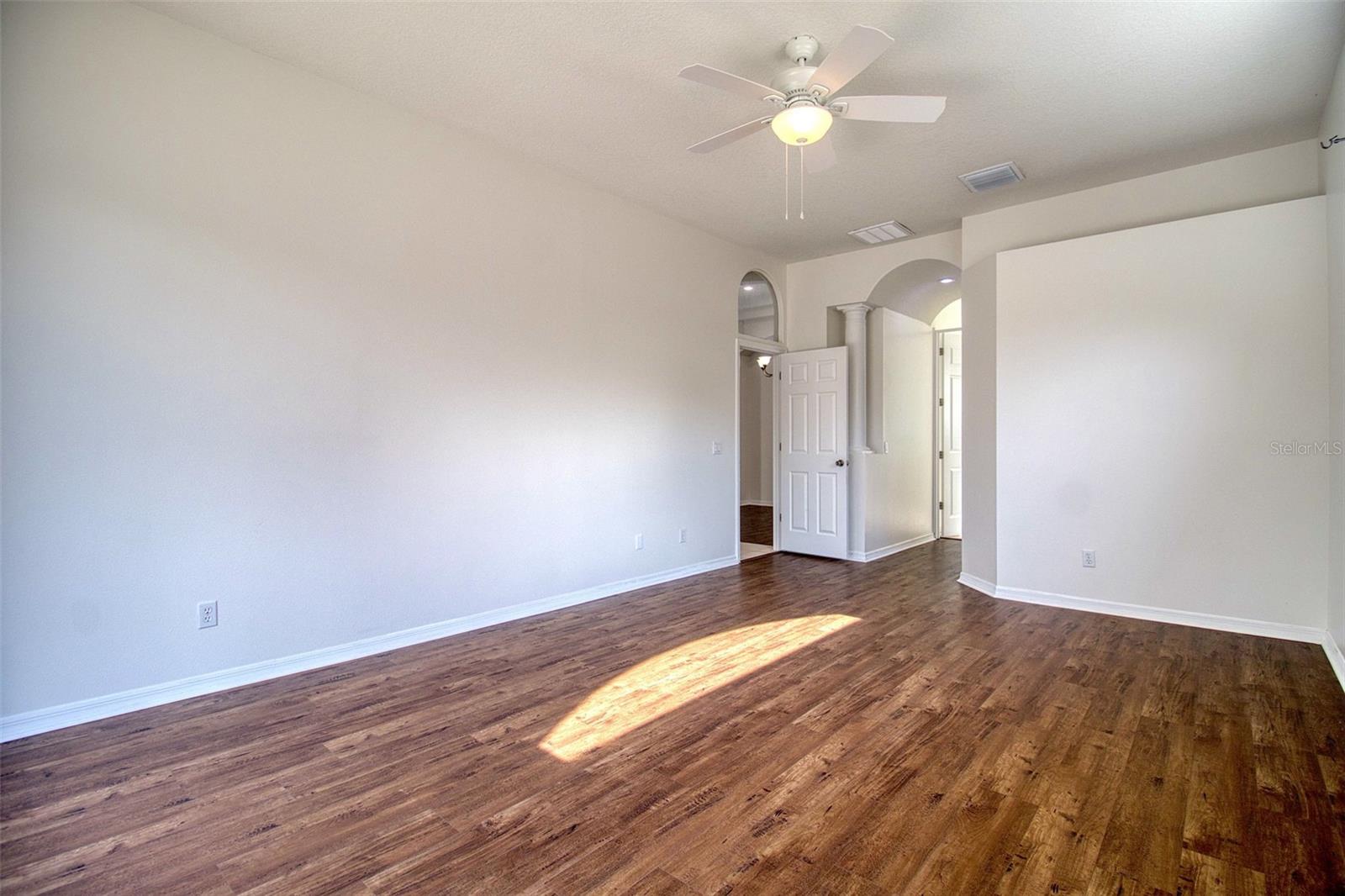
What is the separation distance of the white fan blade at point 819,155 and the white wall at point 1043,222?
2.09 metres

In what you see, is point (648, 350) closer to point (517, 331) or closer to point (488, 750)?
point (517, 331)

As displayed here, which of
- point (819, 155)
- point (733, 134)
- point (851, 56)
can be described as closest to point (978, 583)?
point (819, 155)

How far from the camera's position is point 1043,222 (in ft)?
15.3

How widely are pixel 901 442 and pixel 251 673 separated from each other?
232 inches

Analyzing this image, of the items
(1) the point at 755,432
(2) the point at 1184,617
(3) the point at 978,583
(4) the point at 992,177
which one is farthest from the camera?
(1) the point at 755,432

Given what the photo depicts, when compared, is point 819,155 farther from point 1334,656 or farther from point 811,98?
point 1334,656

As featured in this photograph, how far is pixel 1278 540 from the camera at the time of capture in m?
3.63

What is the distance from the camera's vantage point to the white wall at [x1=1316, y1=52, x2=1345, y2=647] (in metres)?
3.04

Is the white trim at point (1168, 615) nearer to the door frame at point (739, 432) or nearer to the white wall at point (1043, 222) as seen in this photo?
the white wall at point (1043, 222)

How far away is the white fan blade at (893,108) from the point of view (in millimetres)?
2725

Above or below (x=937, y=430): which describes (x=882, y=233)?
above

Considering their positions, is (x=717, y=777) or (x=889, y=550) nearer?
(x=717, y=777)

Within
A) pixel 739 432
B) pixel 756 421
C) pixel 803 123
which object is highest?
pixel 803 123

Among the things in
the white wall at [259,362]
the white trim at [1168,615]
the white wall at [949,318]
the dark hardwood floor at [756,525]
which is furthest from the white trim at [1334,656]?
the white wall at [949,318]
